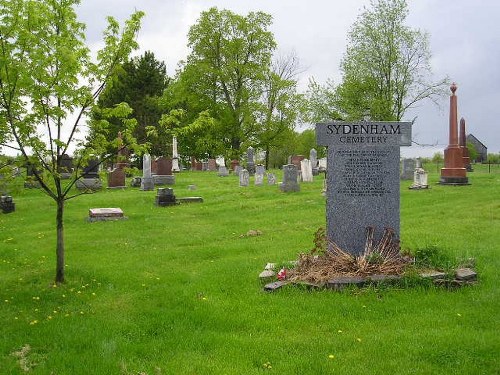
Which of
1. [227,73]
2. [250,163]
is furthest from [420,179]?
[227,73]

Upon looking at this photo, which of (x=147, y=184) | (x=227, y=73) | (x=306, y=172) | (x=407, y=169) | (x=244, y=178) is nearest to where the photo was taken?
(x=147, y=184)

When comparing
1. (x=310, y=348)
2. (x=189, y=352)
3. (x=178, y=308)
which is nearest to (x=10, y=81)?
(x=178, y=308)

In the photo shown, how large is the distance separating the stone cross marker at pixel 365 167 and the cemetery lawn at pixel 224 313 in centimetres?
112

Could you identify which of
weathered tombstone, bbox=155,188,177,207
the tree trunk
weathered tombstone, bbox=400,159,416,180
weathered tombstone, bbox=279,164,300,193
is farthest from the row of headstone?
the tree trunk

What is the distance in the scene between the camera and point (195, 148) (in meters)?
48.3

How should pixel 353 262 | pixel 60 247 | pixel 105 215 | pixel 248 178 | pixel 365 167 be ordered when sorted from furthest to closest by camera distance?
pixel 248 178, pixel 105 215, pixel 365 167, pixel 60 247, pixel 353 262

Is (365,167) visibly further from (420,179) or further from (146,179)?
(146,179)

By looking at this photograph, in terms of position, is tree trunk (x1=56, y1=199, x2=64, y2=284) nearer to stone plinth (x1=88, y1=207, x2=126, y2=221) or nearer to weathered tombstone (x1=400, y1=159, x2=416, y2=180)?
stone plinth (x1=88, y1=207, x2=126, y2=221)

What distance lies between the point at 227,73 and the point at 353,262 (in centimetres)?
3945

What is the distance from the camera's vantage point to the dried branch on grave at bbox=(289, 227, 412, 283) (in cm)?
762

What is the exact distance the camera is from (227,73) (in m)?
45.4

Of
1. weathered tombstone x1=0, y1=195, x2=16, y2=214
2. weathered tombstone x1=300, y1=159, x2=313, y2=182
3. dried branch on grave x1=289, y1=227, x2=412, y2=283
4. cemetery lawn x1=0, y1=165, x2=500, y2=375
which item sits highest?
weathered tombstone x1=300, y1=159, x2=313, y2=182

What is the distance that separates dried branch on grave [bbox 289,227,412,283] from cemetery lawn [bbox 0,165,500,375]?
43cm

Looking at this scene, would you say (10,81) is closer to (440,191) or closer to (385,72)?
(440,191)
